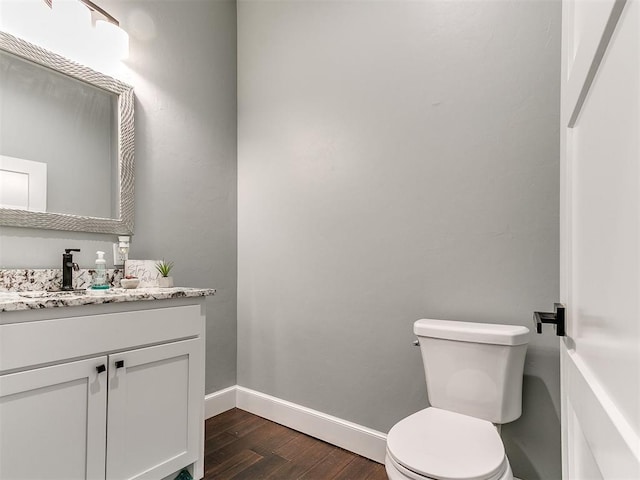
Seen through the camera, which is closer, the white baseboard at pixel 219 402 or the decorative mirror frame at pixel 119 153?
the decorative mirror frame at pixel 119 153

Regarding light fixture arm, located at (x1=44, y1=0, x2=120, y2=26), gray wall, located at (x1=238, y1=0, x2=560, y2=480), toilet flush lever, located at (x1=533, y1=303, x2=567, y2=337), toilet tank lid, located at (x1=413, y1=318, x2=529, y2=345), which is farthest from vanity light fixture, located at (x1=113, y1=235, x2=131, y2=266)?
toilet flush lever, located at (x1=533, y1=303, x2=567, y2=337)

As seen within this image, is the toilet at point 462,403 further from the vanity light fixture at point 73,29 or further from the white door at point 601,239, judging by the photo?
the vanity light fixture at point 73,29

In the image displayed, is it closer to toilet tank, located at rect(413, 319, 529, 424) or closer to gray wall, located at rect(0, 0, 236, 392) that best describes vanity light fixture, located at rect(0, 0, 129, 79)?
gray wall, located at rect(0, 0, 236, 392)

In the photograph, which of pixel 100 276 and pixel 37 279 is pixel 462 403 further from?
pixel 37 279

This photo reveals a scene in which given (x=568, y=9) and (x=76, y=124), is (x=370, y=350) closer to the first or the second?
(x=568, y=9)

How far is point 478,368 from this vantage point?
4.53 feet

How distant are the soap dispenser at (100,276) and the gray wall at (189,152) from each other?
10cm

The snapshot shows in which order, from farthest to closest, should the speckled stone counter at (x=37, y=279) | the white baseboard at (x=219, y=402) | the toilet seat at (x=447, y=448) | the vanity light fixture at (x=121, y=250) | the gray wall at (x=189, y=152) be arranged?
the white baseboard at (x=219, y=402) → the gray wall at (x=189, y=152) → the vanity light fixture at (x=121, y=250) → the speckled stone counter at (x=37, y=279) → the toilet seat at (x=447, y=448)

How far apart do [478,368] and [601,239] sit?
3.29ft

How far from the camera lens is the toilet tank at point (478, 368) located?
1.35 meters

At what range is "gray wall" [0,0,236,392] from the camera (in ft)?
6.51

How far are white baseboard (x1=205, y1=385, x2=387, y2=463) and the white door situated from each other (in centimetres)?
122

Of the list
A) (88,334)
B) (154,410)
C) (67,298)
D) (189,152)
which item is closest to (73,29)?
(189,152)

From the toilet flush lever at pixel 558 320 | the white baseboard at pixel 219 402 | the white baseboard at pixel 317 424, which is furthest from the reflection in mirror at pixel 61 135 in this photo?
the toilet flush lever at pixel 558 320
